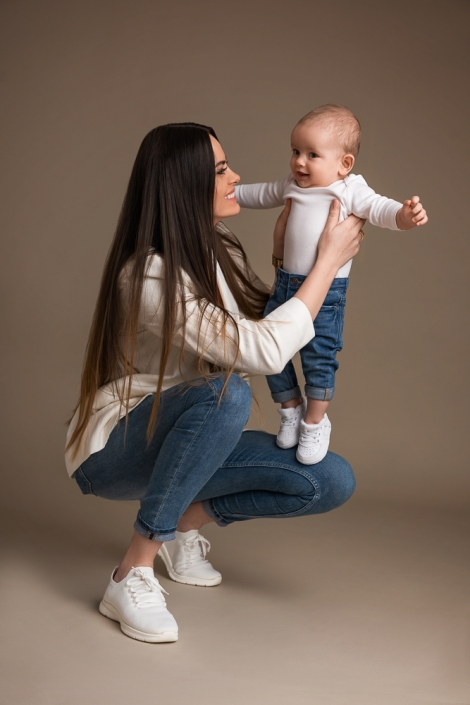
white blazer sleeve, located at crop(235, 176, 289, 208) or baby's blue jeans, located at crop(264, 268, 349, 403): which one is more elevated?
white blazer sleeve, located at crop(235, 176, 289, 208)

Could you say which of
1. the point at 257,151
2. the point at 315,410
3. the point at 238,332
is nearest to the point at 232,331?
the point at 238,332

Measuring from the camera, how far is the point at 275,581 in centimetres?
272

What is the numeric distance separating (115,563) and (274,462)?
0.66m

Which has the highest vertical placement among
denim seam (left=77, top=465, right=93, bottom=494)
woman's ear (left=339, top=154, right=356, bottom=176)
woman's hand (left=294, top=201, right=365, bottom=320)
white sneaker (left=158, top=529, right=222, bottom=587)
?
woman's ear (left=339, top=154, right=356, bottom=176)

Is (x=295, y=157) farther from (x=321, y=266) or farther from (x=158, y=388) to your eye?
(x=158, y=388)

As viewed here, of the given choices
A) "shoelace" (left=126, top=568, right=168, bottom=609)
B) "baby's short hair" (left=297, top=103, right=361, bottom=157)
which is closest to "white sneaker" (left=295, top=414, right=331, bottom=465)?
"shoelace" (left=126, top=568, right=168, bottom=609)

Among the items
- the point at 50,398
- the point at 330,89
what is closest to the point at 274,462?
the point at 50,398

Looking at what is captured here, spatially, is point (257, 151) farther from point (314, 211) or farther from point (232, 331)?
point (232, 331)

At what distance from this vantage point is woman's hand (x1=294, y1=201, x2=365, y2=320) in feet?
7.70

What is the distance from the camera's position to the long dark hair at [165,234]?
7.50 feet

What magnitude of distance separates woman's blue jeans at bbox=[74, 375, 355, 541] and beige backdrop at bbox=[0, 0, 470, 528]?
117 cm

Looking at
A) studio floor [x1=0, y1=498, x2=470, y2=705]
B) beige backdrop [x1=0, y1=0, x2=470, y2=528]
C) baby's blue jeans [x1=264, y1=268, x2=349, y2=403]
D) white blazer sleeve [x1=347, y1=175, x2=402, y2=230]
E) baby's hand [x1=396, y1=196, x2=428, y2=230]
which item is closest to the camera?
studio floor [x1=0, y1=498, x2=470, y2=705]

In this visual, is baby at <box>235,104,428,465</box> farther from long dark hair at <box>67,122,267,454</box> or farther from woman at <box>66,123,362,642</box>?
long dark hair at <box>67,122,267,454</box>

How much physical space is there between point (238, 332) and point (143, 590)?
73cm
